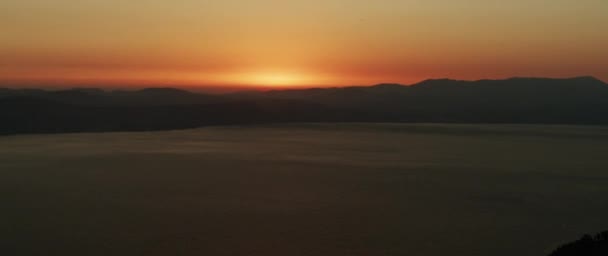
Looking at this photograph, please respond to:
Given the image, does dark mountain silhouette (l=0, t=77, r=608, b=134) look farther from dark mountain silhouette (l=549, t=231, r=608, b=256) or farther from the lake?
dark mountain silhouette (l=549, t=231, r=608, b=256)

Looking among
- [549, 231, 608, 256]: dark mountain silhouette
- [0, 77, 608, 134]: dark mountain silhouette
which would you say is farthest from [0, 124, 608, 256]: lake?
[0, 77, 608, 134]: dark mountain silhouette

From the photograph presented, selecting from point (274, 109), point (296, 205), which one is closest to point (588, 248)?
point (296, 205)

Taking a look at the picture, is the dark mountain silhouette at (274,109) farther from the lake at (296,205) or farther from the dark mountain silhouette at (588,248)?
the dark mountain silhouette at (588,248)

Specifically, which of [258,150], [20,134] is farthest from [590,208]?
[20,134]

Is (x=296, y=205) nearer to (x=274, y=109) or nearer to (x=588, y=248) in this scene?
(x=588, y=248)

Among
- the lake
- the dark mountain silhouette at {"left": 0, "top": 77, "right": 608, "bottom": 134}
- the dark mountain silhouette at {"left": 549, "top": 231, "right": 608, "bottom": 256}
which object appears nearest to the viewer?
the dark mountain silhouette at {"left": 549, "top": 231, "right": 608, "bottom": 256}

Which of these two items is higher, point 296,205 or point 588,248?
point 588,248
